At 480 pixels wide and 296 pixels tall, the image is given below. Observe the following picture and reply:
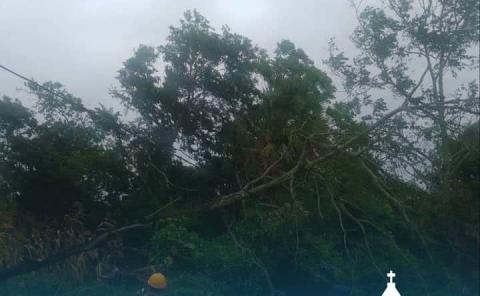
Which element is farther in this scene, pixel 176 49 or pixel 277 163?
pixel 176 49

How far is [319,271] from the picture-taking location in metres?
12.3

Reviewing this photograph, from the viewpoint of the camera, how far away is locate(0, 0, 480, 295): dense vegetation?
11.1 m

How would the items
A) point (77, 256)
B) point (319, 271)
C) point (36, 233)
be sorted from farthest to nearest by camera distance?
point (36, 233), point (77, 256), point (319, 271)

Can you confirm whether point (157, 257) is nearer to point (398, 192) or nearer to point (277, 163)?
point (277, 163)

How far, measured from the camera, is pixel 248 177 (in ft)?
42.9

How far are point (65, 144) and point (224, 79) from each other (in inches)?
139

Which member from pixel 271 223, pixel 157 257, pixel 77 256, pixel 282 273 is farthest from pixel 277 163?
pixel 77 256

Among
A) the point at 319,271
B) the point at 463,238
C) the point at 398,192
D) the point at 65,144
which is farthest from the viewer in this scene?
the point at 65,144

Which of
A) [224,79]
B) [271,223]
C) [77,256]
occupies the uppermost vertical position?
[224,79]

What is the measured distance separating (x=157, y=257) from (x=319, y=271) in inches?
110

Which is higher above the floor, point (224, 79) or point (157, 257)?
point (224, 79)

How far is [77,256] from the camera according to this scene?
13078 millimetres

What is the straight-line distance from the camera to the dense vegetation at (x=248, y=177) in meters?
11.1

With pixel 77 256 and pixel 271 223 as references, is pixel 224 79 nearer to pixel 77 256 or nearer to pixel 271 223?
pixel 271 223
